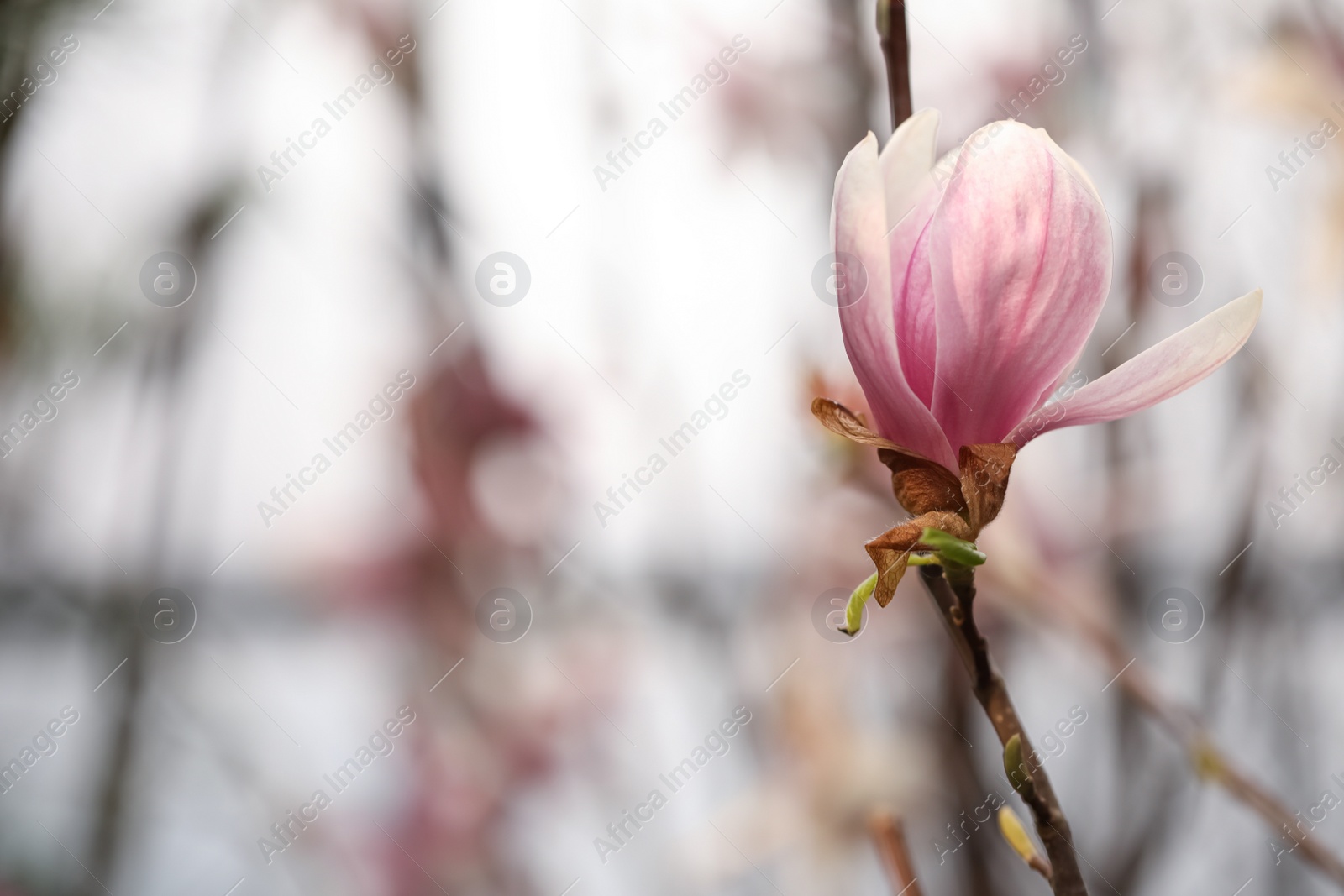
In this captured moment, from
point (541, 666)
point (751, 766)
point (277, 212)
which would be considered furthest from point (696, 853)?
point (277, 212)

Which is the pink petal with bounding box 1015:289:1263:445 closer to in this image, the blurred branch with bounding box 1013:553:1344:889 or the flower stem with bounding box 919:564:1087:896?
the flower stem with bounding box 919:564:1087:896

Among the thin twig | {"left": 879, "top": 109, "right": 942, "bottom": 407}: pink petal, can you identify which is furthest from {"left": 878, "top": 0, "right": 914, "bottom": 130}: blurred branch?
the thin twig

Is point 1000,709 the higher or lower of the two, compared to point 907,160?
lower

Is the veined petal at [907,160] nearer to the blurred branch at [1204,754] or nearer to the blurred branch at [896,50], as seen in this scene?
the blurred branch at [896,50]

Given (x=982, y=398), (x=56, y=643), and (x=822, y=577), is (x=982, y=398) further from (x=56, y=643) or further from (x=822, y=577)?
(x=56, y=643)

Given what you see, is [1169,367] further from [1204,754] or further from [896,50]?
[1204,754]

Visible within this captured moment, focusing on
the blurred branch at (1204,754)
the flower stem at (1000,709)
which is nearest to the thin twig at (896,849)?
the flower stem at (1000,709)

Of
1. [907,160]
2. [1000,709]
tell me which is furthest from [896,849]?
[907,160]
